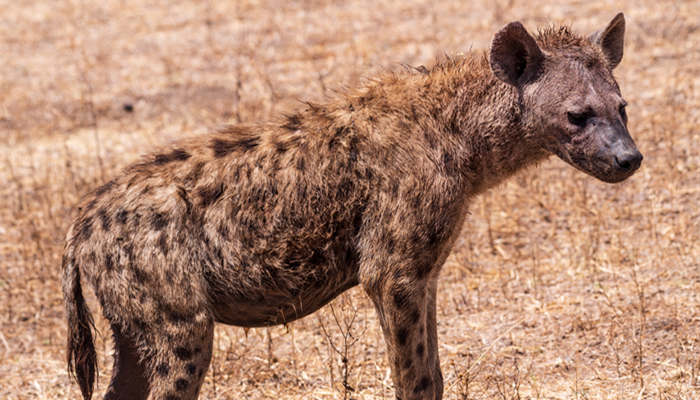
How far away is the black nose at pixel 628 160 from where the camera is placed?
342 centimetres

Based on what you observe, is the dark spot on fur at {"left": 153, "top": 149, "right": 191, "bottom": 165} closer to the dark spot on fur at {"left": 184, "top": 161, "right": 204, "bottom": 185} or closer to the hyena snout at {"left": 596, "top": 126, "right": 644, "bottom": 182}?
the dark spot on fur at {"left": 184, "top": 161, "right": 204, "bottom": 185}

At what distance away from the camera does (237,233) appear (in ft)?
12.1

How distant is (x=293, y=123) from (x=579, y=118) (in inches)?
42.5

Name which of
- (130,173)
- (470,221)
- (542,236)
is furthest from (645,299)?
(130,173)

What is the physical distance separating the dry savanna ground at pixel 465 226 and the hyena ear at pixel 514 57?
673 millimetres

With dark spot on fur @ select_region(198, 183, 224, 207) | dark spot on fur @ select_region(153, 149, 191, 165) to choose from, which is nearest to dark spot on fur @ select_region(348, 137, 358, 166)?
dark spot on fur @ select_region(198, 183, 224, 207)

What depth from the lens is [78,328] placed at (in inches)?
149

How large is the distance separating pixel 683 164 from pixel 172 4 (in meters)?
7.66

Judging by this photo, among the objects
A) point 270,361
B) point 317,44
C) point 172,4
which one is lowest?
point 270,361

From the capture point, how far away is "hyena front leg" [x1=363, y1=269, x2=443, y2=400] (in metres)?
3.63

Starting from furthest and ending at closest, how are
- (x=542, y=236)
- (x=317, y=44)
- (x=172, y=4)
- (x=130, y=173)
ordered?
1. (x=172, y=4)
2. (x=317, y=44)
3. (x=542, y=236)
4. (x=130, y=173)

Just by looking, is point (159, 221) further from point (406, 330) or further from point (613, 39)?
point (613, 39)

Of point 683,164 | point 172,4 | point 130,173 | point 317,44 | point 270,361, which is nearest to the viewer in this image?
point 130,173

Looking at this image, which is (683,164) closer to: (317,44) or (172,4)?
(317,44)
